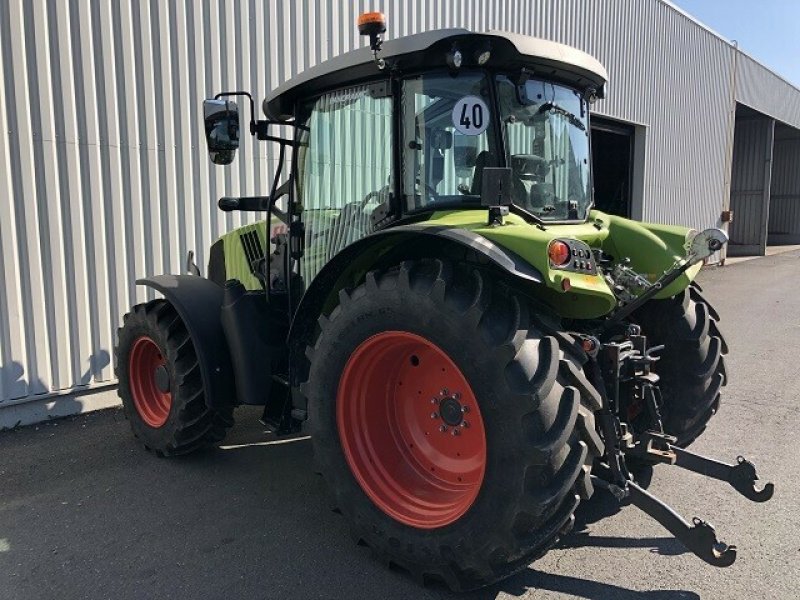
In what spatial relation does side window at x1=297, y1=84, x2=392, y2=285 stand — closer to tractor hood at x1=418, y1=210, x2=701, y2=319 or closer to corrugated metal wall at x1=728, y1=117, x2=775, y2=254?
tractor hood at x1=418, y1=210, x2=701, y2=319

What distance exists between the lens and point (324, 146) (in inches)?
149

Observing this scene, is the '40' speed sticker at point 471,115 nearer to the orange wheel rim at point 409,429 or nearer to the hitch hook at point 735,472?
the orange wheel rim at point 409,429

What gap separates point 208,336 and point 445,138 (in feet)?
6.44

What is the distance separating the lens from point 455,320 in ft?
8.85

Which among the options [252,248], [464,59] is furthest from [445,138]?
[252,248]

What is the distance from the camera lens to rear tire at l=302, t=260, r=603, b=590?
8.38 ft

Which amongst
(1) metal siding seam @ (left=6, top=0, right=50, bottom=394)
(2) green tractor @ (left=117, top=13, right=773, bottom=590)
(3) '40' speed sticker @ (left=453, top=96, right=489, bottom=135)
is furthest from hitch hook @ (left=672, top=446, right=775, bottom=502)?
(1) metal siding seam @ (left=6, top=0, right=50, bottom=394)

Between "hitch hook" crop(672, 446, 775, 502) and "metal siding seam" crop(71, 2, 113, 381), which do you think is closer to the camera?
"hitch hook" crop(672, 446, 775, 502)

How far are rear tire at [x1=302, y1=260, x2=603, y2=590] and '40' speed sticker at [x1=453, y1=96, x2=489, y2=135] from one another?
702 mm

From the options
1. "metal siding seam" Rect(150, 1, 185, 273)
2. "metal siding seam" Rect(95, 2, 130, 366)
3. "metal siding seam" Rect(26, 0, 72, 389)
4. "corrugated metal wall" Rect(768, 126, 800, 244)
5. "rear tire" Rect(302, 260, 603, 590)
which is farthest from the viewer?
"corrugated metal wall" Rect(768, 126, 800, 244)

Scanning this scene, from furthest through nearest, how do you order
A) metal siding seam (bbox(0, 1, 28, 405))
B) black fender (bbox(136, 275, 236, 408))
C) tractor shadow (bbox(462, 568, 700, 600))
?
metal siding seam (bbox(0, 1, 28, 405)) → black fender (bbox(136, 275, 236, 408)) → tractor shadow (bbox(462, 568, 700, 600))

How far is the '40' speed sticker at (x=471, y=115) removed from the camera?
308cm

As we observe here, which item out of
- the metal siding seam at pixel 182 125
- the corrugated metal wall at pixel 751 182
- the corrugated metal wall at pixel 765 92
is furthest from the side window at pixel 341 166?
the corrugated metal wall at pixel 751 182

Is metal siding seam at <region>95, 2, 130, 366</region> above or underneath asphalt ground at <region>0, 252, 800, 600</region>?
above
